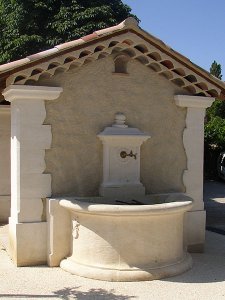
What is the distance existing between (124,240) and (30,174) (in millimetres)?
1864

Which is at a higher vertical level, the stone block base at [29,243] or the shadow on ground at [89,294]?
the stone block base at [29,243]

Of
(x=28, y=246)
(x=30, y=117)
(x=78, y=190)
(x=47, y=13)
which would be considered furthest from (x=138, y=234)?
(x=47, y=13)

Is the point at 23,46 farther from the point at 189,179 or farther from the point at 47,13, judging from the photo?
the point at 189,179

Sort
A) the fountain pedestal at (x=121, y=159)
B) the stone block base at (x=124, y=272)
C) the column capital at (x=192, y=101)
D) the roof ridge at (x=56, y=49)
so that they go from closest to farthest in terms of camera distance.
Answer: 1. the stone block base at (x=124, y=272)
2. the roof ridge at (x=56, y=49)
3. the fountain pedestal at (x=121, y=159)
4. the column capital at (x=192, y=101)

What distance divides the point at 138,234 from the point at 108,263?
2.10 ft

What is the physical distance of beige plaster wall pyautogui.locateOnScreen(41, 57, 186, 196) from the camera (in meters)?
7.41

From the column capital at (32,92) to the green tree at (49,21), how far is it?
10860mm

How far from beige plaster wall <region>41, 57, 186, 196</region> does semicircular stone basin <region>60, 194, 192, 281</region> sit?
Result: 28.6 inches

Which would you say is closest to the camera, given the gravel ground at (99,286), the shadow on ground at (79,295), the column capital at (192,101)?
the shadow on ground at (79,295)

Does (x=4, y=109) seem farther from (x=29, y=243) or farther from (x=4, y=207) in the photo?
(x=29, y=243)

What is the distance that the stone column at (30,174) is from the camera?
7156 millimetres

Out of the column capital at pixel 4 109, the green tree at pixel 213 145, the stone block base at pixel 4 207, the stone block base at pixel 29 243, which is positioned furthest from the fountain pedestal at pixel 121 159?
the green tree at pixel 213 145

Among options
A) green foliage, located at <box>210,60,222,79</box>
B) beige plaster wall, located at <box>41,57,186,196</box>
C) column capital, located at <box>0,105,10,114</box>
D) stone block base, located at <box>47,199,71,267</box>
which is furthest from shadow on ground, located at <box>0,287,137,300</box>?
green foliage, located at <box>210,60,222,79</box>

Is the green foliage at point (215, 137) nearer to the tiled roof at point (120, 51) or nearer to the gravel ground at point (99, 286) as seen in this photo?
the tiled roof at point (120, 51)
